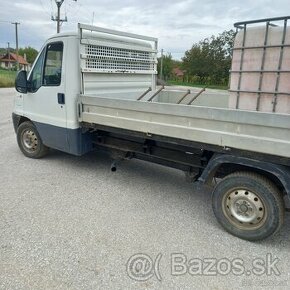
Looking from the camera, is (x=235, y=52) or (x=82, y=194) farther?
(x=82, y=194)

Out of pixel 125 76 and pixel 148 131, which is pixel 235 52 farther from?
pixel 125 76

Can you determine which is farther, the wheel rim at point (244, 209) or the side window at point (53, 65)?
the side window at point (53, 65)

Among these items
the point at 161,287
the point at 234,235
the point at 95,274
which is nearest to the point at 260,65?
the point at 234,235

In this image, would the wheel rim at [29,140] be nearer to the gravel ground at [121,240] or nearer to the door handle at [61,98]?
the gravel ground at [121,240]

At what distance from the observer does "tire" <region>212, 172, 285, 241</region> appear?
2.91m

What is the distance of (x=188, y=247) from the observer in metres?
2.99

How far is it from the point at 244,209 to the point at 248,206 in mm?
60

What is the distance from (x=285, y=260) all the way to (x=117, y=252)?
5.45 feet

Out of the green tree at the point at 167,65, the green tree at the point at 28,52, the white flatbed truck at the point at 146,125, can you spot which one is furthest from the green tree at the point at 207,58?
the green tree at the point at 28,52

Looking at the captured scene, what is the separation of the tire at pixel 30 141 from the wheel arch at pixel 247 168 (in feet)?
10.8

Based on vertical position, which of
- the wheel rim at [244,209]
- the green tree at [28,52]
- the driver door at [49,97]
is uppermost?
the green tree at [28,52]

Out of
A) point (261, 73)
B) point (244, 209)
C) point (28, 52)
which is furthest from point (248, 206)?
point (28, 52)

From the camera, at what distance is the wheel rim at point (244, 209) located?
3014 mm

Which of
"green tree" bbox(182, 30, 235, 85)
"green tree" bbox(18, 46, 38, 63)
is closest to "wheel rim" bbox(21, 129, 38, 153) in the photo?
"green tree" bbox(182, 30, 235, 85)
